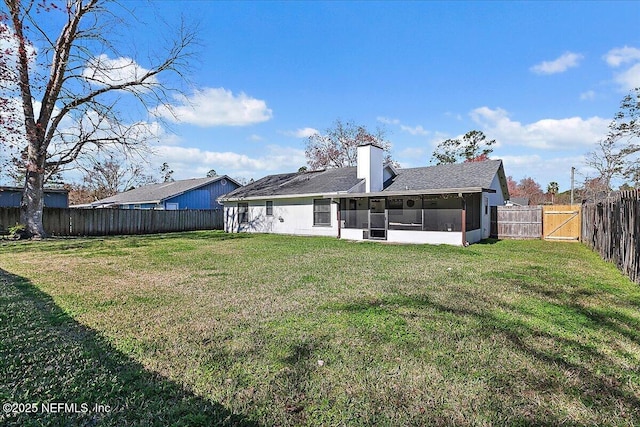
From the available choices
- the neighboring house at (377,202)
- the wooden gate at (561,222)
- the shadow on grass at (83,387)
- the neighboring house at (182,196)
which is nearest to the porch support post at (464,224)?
the neighboring house at (377,202)

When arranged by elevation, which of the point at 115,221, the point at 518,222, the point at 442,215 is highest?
the point at 442,215

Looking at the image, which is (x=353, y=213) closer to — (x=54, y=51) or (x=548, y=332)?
(x=548, y=332)

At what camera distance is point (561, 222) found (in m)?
14.3

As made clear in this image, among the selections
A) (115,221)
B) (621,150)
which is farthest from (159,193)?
(621,150)

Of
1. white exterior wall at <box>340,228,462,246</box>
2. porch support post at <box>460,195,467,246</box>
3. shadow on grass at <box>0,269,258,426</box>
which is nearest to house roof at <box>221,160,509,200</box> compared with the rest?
white exterior wall at <box>340,228,462,246</box>

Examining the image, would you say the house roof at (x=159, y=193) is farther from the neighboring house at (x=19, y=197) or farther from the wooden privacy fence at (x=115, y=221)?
the neighboring house at (x=19, y=197)

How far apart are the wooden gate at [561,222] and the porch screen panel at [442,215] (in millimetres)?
4745

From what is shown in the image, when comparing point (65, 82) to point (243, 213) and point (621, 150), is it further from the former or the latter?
point (621, 150)

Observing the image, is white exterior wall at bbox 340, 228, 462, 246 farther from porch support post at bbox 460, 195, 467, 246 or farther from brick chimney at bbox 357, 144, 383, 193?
brick chimney at bbox 357, 144, 383, 193

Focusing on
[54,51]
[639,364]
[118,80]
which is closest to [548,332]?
[639,364]

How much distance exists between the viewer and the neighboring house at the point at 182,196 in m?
24.0

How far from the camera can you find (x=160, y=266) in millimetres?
7883

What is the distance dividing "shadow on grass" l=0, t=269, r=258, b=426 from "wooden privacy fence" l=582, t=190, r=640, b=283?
7589 mm

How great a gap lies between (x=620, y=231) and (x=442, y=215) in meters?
5.86
